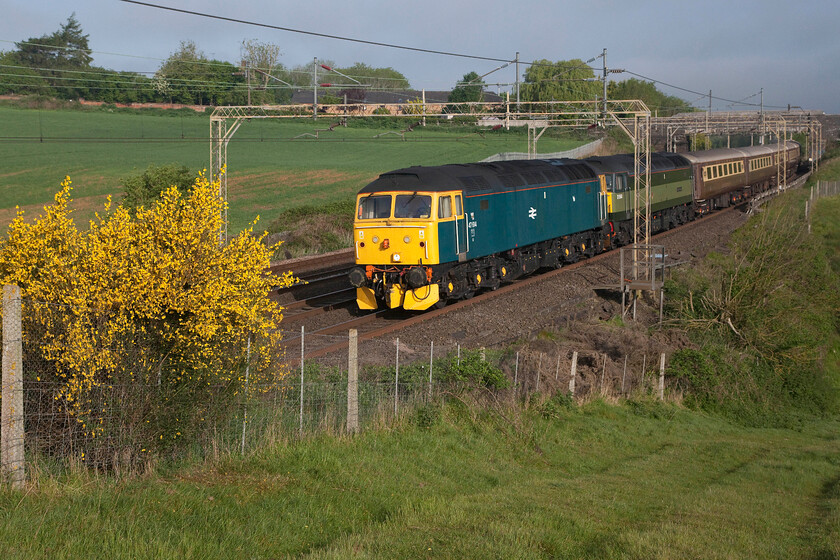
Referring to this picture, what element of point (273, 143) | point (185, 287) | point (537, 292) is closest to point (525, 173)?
point (537, 292)

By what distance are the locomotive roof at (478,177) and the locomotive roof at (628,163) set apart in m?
3.37

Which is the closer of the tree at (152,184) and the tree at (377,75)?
the tree at (152,184)

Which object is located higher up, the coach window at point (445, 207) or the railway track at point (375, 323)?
the coach window at point (445, 207)

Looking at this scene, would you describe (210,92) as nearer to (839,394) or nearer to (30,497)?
(839,394)

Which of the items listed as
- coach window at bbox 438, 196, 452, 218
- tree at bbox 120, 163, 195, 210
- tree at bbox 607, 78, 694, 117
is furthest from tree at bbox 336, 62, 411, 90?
coach window at bbox 438, 196, 452, 218

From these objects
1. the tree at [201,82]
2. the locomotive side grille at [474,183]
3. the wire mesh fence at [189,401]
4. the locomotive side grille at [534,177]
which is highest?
the tree at [201,82]

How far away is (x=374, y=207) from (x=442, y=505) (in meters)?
13.9

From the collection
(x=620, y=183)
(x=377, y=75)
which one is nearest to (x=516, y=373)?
(x=620, y=183)

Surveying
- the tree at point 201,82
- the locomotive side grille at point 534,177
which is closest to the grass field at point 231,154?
the tree at point 201,82

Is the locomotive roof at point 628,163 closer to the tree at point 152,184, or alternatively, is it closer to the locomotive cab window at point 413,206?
the locomotive cab window at point 413,206

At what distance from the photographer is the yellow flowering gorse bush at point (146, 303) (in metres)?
7.91

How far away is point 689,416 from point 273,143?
254 ft

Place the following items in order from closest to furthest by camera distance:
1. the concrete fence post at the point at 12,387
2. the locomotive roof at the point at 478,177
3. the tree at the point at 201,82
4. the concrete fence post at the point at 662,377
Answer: the concrete fence post at the point at 12,387
the concrete fence post at the point at 662,377
the locomotive roof at the point at 478,177
the tree at the point at 201,82

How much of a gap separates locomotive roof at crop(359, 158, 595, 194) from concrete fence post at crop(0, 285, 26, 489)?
1401cm
